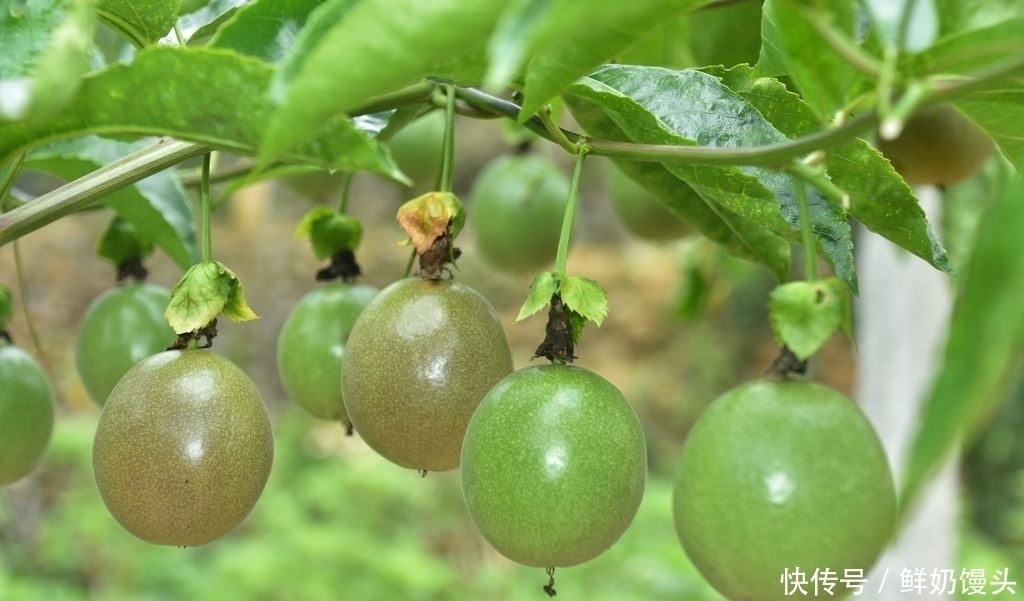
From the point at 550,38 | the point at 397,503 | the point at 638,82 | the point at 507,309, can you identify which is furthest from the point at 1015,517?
the point at 550,38

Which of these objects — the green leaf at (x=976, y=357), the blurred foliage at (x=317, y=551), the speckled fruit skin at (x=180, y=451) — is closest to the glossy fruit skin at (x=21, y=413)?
the speckled fruit skin at (x=180, y=451)

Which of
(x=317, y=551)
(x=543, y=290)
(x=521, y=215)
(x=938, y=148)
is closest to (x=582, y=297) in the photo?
(x=543, y=290)

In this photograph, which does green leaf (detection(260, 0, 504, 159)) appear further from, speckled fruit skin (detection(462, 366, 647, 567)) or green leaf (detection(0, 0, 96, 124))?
speckled fruit skin (detection(462, 366, 647, 567))

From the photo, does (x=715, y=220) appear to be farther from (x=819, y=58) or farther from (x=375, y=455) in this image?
(x=375, y=455)

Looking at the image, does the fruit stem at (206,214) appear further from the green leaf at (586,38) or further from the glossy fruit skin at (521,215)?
the glossy fruit skin at (521,215)

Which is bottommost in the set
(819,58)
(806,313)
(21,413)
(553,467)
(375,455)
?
(375,455)

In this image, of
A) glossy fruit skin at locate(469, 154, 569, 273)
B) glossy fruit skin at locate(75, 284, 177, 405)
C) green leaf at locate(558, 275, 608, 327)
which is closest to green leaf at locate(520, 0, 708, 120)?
green leaf at locate(558, 275, 608, 327)
